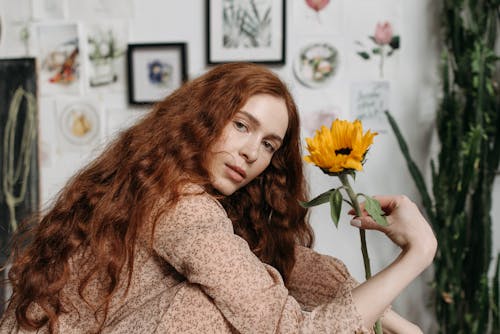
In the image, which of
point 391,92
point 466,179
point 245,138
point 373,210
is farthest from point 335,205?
point 391,92

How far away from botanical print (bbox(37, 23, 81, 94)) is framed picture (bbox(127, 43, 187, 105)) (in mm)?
211

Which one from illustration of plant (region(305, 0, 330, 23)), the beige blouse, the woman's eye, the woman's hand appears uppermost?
illustration of plant (region(305, 0, 330, 23))

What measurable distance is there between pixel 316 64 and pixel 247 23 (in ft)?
0.86

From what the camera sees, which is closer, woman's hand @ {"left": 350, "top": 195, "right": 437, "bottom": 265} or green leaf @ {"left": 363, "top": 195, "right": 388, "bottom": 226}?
green leaf @ {"left": 363, "top": 195, "right": 388, "bottom": 226}

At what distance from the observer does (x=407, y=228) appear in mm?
1053

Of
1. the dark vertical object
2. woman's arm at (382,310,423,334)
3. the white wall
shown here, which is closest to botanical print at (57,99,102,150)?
the dark vertical object

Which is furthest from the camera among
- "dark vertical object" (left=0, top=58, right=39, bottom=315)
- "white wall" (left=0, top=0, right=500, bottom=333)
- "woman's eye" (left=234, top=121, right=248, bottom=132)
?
"dark vertical object" (left=0, top=58, right=39, bottom=315)

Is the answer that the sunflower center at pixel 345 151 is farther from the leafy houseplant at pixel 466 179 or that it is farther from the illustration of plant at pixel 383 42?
the illustration of plant at pixel 383 42

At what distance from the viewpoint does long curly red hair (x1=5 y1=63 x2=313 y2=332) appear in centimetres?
118

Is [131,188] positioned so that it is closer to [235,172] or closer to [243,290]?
[235,172]

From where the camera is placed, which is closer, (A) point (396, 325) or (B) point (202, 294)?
(B) point (202, 294)

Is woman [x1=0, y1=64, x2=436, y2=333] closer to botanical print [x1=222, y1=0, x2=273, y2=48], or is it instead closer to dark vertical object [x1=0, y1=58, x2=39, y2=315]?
botanical print [x1=222, y1=0, x2=273, y2=48]

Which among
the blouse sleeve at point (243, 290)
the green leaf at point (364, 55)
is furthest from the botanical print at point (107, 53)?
the blouse sleeve at point (243, 290)

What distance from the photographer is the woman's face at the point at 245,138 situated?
4.15 feet
